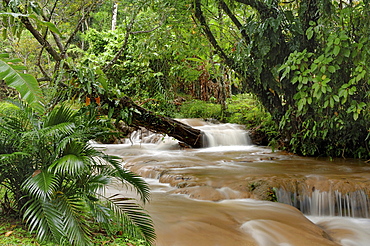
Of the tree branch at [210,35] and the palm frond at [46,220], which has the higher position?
the tree branch at [210,35]

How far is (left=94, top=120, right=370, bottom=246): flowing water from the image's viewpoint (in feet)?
10.8

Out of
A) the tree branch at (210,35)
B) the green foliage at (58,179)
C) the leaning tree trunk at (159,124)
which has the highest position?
the tree branch at (210,35)

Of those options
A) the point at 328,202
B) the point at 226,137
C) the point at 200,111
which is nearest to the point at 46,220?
the point at 328,202

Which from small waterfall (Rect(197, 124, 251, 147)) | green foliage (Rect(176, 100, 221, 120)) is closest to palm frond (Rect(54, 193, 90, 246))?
small waterfall (Rect(197, 124, 251, 147))

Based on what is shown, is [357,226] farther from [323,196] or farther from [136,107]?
[136,107]

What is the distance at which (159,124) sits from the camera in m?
7.51

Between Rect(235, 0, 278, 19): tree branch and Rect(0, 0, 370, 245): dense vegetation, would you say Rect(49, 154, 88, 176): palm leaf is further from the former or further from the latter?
Rect(235, 0, 278, 19): tree branch

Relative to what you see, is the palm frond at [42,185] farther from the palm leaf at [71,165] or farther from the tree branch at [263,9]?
the tree branch at [263,9]

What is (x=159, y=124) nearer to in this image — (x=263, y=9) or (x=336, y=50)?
(x=263, y=9)

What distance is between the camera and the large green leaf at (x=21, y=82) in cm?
268

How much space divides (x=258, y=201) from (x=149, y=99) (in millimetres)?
3710

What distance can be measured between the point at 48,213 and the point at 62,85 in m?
3.72

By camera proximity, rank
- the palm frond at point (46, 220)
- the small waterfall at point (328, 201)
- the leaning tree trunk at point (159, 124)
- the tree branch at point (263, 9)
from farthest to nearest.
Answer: the leaning tree trunk at point (159, 124), the tree branch at point (263, 9), the small waterfall at point (328, 201), the palm frond at point (46, 220)

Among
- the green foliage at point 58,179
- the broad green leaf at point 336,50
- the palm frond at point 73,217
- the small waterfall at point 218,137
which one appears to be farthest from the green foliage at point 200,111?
the palm frond at point 73,217
